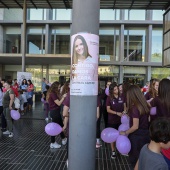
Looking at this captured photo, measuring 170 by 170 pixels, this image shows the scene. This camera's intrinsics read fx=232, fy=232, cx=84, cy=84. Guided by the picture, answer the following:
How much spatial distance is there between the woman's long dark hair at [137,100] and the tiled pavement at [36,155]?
2032 mm

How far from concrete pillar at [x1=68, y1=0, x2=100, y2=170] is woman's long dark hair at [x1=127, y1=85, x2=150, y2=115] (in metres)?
1.03

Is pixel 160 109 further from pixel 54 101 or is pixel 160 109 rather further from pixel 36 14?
pixel 36 14

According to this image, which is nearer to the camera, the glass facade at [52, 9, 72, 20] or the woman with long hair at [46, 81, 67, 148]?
the woman with long hair at [46, 81, 67, 148]

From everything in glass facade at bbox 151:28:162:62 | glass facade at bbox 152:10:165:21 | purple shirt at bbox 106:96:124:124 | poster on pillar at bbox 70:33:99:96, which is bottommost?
purple shirt at bbox 106:96:124:124

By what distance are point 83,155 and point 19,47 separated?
77.5 feet

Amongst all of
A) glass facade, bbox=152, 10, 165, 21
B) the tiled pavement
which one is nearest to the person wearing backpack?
the tiled pavement

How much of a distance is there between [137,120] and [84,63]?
1.40 metres

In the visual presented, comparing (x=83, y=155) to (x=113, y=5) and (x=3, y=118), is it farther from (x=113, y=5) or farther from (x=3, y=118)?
(x=113, y=5)

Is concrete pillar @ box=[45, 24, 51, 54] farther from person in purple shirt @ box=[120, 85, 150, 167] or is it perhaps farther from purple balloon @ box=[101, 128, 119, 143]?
person in purple shirt @ box=[120, 85, 150, 167]

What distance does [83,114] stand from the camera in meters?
2.78

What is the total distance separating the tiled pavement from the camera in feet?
16.7

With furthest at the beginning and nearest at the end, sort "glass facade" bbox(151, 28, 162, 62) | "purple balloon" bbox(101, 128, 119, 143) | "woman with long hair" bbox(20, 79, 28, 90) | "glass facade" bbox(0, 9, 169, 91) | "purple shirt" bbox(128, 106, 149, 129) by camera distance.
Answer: "glass facade" bbox(151, 28, 162, 62) → "glass facade" bbox(0, 9, 169, 91) → "woman with long hair" bbox(20, 79, 28, 90) → "purple balloon" bbox(101, 128, 119, 143) → "purple shirt" bbox(128, 106, 149, 129)

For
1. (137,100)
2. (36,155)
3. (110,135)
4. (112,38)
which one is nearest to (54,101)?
(36,155)

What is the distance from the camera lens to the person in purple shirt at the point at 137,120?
140 inches
